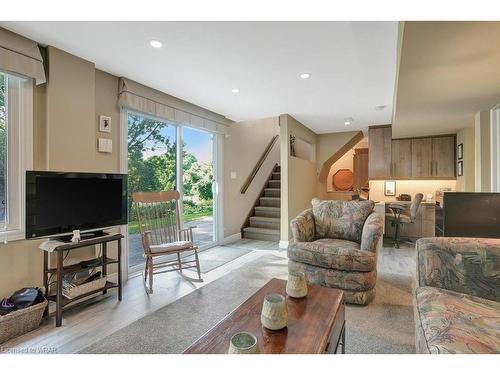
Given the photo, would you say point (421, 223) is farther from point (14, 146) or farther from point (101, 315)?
point (14, 146)

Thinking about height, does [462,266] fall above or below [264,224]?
above

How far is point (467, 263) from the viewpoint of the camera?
163 cm

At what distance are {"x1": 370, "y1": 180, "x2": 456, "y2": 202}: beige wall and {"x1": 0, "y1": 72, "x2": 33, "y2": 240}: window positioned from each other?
19.6 feet

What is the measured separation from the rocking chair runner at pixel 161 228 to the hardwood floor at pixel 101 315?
14 cm

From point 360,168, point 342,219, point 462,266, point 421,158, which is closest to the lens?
point 462,266

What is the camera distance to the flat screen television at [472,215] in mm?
2232

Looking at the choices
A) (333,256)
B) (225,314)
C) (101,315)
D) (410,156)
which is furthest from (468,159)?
(101,315)

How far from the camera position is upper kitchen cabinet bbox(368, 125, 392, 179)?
5641 millimetres

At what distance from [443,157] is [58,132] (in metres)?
6.15

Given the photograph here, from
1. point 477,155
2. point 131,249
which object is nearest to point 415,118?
point 477,155

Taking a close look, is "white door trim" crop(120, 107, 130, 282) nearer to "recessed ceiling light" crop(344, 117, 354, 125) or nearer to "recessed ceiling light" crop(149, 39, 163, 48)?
"recessed ceiling light" crop(149, 39, 163, 48)

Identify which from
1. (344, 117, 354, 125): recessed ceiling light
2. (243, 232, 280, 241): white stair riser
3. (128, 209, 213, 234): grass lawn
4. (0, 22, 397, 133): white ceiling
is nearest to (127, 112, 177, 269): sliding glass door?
(128, 209, 213, 234): grass lawn

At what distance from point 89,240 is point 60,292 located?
0.44 meters

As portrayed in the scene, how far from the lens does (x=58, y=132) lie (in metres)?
2.42
